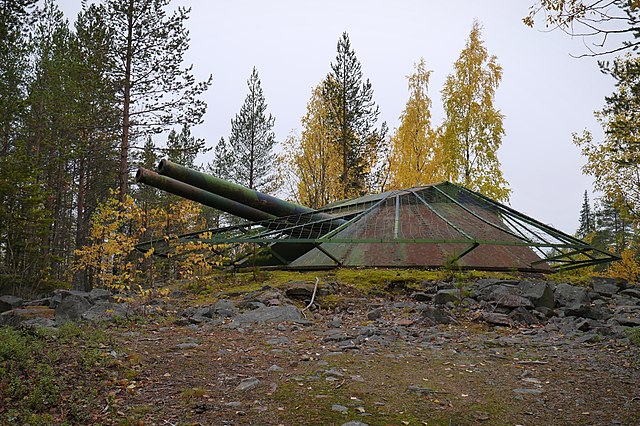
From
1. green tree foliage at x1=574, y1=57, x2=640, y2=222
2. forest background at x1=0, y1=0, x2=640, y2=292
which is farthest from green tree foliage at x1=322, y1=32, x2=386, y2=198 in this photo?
green tree foliage at x1=574, y1=57, x2=640, y2=222

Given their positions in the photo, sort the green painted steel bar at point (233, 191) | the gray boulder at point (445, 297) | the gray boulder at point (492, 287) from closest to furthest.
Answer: the gray boulder at point (445, 297)
the gray boulder at point (492, 287)
the green painted steel bar at point (233, 191)

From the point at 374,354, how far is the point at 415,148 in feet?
49.7

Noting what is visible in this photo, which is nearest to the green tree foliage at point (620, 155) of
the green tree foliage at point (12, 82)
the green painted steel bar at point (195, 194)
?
the green painted steel bar at point (195, 194)

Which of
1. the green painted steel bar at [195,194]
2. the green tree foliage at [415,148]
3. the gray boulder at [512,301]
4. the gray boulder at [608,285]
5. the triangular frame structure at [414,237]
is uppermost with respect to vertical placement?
the green tree foliage at [415,148]

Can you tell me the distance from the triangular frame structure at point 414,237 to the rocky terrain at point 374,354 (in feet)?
A: 3.68

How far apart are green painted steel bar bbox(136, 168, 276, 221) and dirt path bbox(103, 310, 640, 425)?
356 cm

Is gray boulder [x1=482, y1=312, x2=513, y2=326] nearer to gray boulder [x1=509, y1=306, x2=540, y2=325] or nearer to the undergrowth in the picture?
gray boulder [x1=509, y1=306, x2=540, y2=325]

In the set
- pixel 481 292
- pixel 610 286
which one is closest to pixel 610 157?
pixel 610 286

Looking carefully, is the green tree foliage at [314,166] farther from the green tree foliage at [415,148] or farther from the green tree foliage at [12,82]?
the green tree foliage at [12,82]

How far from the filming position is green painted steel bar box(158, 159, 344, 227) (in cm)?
857

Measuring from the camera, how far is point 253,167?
1041 inches

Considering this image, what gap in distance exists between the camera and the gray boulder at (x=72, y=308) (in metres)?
6.53

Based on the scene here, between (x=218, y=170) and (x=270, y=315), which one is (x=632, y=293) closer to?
(x=270, y=315)

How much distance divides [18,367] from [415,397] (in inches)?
128
